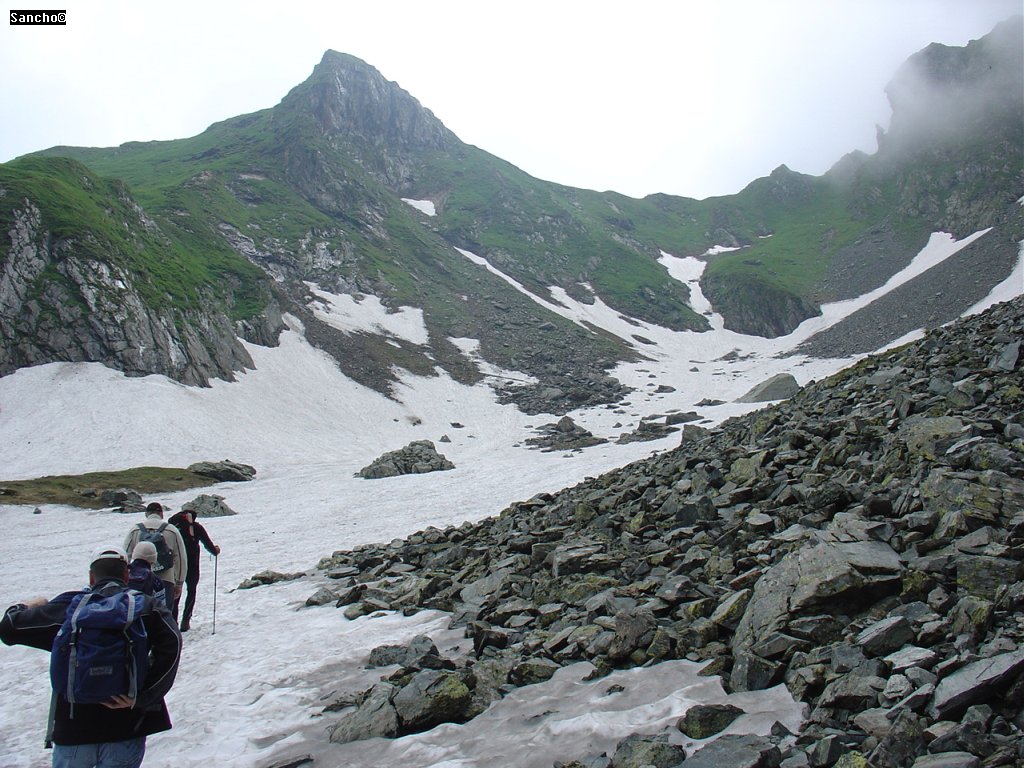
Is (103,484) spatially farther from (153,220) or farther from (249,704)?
(153,220)

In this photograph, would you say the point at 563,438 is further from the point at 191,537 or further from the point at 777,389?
the point at 191,537

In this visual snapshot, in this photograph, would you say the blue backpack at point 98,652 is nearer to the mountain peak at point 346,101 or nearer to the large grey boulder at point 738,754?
the large grey boulder at point 738,754

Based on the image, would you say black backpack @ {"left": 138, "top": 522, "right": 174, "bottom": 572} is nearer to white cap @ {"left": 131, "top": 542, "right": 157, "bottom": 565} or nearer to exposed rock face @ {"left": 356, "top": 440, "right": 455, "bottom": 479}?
white cap @ {"left": 131, "top": 542, "right": 157, "bottom": 565}

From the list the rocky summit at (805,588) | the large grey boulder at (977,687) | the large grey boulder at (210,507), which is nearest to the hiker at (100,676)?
the rocky summit at (805,588)

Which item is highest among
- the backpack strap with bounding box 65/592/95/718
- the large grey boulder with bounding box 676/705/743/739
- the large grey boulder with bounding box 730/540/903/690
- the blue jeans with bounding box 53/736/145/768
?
the backpack strap with bounding box 65/592/95/718

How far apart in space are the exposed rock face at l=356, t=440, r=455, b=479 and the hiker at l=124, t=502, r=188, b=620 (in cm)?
3105

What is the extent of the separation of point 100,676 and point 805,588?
314 inches

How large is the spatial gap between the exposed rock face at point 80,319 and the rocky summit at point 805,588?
170 feet

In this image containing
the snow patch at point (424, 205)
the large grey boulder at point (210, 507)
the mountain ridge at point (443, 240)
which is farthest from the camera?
the snow patch at point (424, 205)

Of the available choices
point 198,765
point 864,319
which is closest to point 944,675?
point 198,765

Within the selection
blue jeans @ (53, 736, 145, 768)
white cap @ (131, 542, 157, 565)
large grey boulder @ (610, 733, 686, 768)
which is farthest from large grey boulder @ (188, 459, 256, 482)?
large grey boulder @ (610, 733, 686, 768)

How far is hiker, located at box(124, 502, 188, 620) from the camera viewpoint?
11453 mm

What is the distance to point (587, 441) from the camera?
52094 millimetres

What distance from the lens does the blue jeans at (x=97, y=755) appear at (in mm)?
5113
